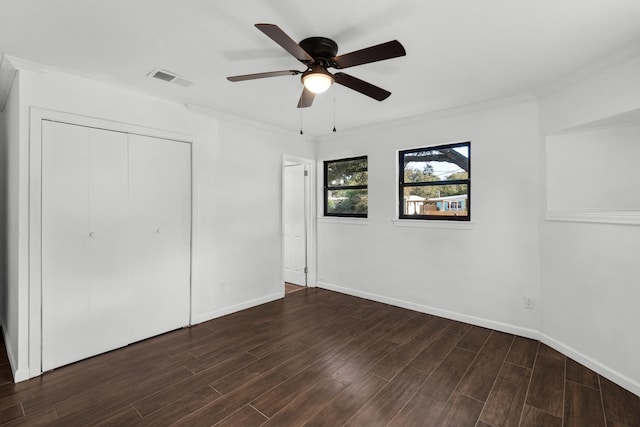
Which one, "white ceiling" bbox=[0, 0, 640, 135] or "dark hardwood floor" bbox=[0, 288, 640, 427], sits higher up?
"white ceiling" bbox=[0, 0, 640, 135]

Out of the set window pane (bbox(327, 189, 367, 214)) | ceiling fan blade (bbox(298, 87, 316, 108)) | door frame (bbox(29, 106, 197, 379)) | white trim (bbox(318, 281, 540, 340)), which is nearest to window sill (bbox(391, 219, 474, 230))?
window pane (bbox(327, 189, 367, 214))

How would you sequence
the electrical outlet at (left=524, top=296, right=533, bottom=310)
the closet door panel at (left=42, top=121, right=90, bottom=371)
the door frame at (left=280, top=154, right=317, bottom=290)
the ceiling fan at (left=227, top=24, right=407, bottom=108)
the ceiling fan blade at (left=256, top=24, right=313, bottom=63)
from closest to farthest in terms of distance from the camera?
1. the ceiling fan blade at (left=256, top=24, right=313, bottom=63)
2. the ceiling fan at (left=227, top=24, right=407, bottom=108)
3. the closet door panel at (left=42, top=121, right=90, bottom=371)
4. the electrical outlet at (left=524, top=296, right=533, bottom=310)
5. the door frame at (left=280, top=154, right=317, bottom=290)

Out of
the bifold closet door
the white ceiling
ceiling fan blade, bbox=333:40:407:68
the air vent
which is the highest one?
the air vent

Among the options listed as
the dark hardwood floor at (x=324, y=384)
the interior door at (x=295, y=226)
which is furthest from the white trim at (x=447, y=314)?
the interior door at (x=295, y=226)

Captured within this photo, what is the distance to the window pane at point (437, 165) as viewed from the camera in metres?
3.81

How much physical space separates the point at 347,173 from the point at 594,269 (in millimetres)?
3196

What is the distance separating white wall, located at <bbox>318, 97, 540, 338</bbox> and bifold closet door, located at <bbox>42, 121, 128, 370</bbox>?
2983 mm

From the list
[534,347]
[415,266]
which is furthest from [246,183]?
[534,347]

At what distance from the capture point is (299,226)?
5398 mm

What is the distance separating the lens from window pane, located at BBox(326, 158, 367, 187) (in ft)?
15.8

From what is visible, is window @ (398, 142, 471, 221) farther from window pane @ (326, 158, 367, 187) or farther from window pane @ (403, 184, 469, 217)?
window pane @ (326, 158, 367, 187)

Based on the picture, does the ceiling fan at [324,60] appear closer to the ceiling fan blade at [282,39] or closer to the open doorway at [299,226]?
the ceiling fan blade at [282,39]

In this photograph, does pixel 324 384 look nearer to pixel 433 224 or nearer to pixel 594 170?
pixel 433 224

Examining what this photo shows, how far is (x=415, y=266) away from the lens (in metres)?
4.13
